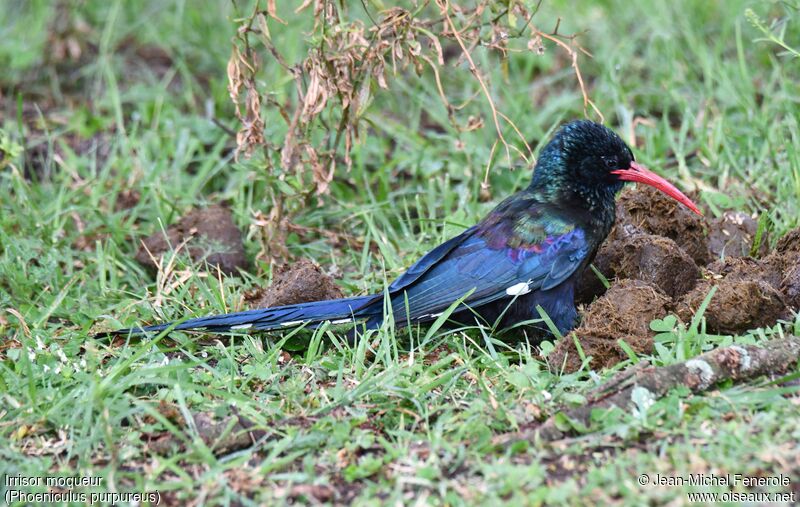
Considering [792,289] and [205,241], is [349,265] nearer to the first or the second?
[205,241]

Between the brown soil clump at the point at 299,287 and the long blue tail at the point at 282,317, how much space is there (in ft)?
0.47

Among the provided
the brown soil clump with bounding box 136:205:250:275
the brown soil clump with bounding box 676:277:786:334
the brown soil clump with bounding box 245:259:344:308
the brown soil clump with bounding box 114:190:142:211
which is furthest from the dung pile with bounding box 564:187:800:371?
the brown soil clump with bounding box 114:190:142:211

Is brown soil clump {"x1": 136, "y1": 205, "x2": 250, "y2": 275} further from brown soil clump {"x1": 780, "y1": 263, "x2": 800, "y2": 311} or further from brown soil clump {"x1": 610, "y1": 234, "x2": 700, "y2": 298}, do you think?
brown soil clump {"x1": 780, "y1": 263, "x2": 800, "y2": 311}

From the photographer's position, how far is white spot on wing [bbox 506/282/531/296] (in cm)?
426

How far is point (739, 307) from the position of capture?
3.83 m

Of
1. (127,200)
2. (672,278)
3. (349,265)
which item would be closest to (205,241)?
(349,265)

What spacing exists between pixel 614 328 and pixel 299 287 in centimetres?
135

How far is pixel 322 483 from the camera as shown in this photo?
310 cm

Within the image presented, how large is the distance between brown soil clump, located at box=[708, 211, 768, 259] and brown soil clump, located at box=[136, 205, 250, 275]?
2281 millimetres

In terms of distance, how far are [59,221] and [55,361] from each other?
1.51 meters

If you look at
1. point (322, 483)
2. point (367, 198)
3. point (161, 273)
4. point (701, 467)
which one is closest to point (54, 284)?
point (161, 273)

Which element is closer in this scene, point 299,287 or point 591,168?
point 299,287

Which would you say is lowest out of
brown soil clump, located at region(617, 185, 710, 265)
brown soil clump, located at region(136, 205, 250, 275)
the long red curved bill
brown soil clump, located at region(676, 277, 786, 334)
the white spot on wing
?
brown soil clump, located at region(136, 205, 250, 275)

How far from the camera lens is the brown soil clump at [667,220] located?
4.50 meters
